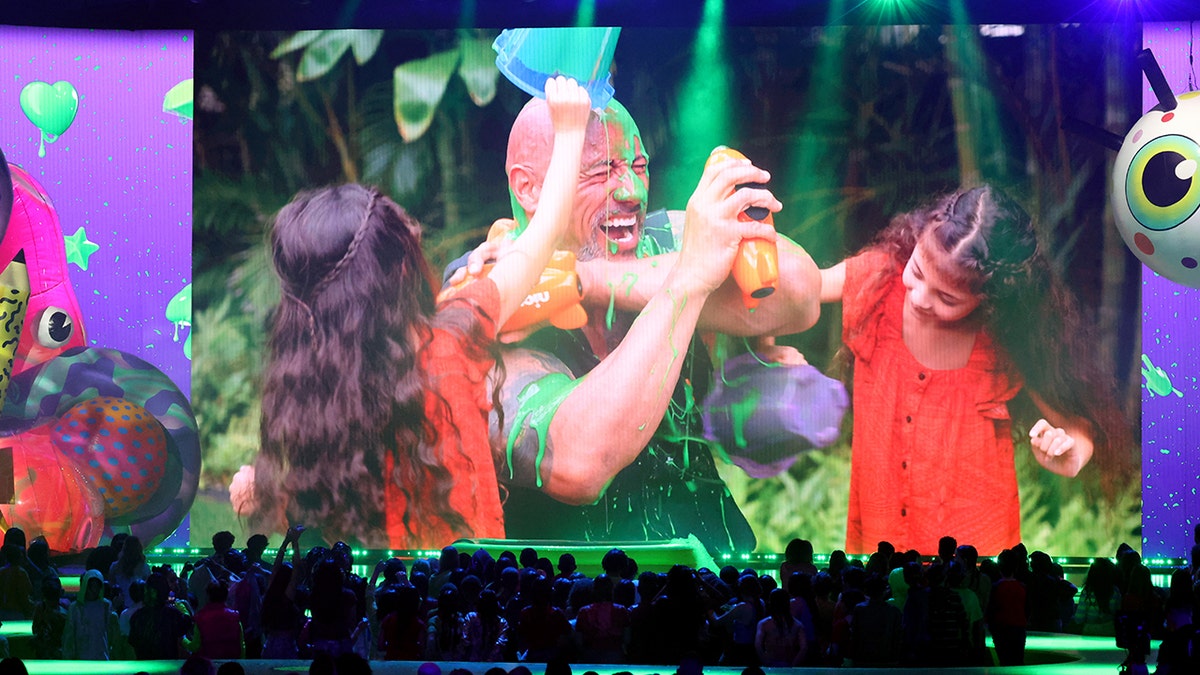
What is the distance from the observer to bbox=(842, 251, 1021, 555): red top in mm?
9859

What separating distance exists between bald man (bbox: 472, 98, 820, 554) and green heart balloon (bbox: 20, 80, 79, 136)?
12.0 ft

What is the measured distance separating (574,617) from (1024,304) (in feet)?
18.4

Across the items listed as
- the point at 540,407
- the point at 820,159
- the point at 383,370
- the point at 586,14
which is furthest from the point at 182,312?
the point at 820,159

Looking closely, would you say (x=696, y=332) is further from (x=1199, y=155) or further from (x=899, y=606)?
(x=899, y=606)

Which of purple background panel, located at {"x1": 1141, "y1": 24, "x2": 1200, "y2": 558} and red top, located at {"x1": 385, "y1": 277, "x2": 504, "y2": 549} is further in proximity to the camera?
red top, located at {"x1": 385, "y1": 277, "x2": 504, "y2": 549}

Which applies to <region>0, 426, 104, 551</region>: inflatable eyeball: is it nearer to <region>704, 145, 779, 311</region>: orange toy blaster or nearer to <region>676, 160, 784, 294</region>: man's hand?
<region>676, 160, 784, 294</region>: man's hand

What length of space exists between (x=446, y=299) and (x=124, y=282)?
7.71ft

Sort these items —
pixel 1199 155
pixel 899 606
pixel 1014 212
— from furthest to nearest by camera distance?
pixel 1014 212 → pixel 1199 155 → pixel 899 606

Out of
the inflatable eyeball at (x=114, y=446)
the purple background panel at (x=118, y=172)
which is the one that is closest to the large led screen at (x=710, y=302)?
the purple background panel at (x=118, y=172)

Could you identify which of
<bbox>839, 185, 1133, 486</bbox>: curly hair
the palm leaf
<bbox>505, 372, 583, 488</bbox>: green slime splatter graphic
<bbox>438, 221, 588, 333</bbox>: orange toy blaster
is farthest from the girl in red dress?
the palm leaf

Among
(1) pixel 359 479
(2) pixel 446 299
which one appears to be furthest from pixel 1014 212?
(1) pixel 359 479

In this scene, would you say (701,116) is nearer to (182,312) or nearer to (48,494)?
(182,312)

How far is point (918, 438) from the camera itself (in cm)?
991

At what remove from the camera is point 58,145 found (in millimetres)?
10352
